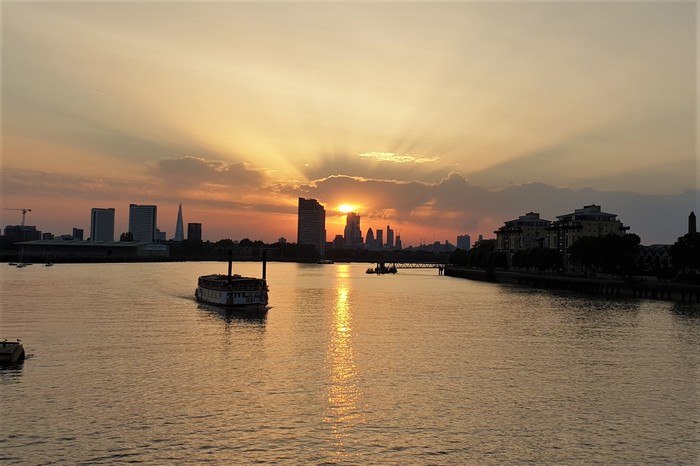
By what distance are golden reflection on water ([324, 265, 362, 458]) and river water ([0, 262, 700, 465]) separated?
180 millimetres

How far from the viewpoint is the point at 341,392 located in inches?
1842

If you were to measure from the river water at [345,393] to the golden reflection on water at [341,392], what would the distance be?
7.1 inches

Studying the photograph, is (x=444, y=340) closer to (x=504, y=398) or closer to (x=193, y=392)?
(x=504, y=398)

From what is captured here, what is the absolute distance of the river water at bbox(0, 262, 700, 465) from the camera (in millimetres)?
34562

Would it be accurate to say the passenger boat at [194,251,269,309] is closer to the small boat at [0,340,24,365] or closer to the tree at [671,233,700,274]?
the small boat at [0,340,24,365]

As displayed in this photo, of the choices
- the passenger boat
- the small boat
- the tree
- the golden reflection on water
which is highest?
the tree

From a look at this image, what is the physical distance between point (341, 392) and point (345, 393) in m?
0.39

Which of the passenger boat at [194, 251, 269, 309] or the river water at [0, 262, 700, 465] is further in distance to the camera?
the passenger boat at [194, 251, 269, 309]

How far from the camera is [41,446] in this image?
112 ft

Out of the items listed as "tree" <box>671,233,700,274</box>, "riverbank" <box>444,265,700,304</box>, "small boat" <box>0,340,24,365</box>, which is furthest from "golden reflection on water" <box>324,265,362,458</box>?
"tree" <box>671,233,700,274</box>

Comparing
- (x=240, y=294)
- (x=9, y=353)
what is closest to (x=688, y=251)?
(x=240, y=294)

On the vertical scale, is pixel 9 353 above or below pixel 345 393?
above

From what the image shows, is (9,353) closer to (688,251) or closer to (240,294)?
(240,294)

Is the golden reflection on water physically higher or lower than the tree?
lower
